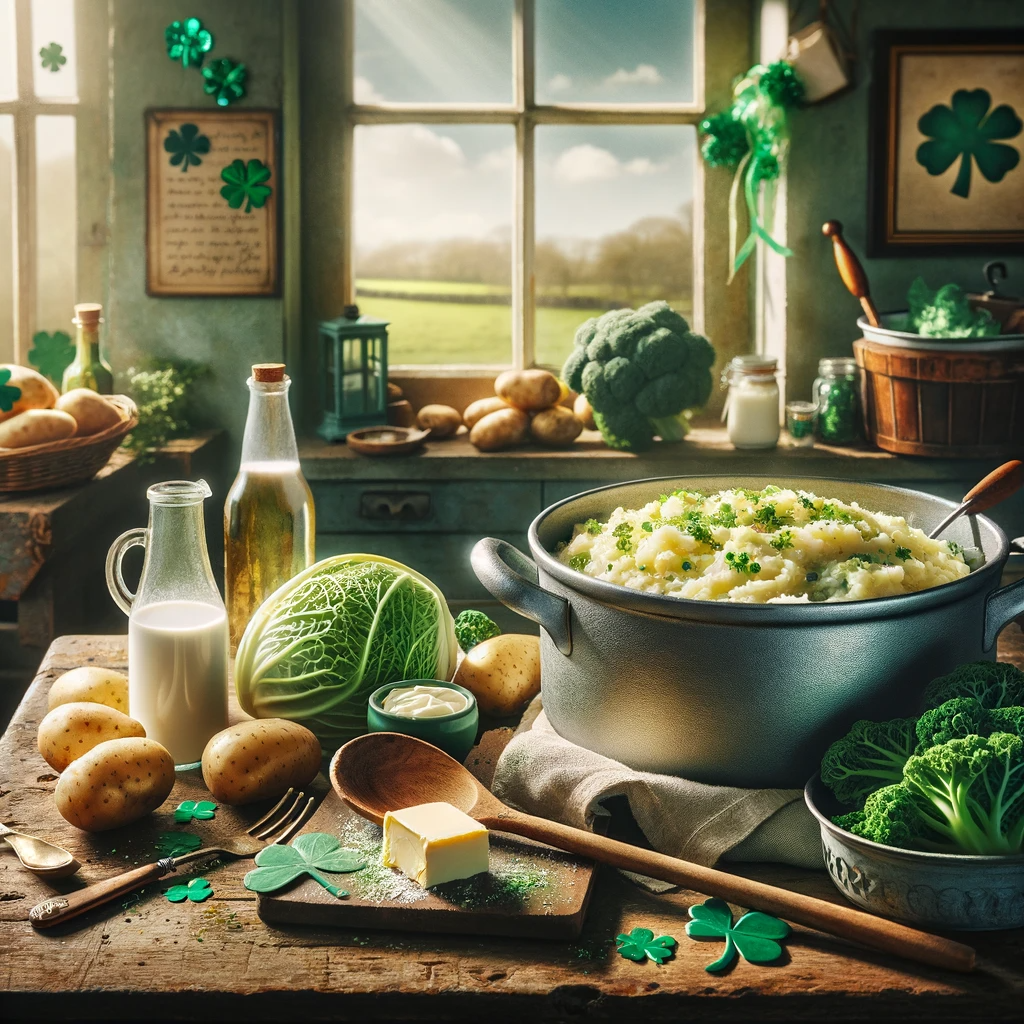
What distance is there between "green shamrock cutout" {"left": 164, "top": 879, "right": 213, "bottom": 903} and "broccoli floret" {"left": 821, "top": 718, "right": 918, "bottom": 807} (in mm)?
618

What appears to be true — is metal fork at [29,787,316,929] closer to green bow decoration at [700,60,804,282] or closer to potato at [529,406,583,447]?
potato at [529,406,583,447]

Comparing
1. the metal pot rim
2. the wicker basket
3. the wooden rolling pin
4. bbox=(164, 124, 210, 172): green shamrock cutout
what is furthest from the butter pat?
bbox=(164, 124, 210, 172): green shamrock cutout

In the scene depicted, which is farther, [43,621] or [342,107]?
[342,107]

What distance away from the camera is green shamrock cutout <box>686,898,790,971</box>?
1.13 meters

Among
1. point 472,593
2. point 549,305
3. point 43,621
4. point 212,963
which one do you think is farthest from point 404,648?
point 549,305

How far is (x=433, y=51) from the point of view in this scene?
3879 millimetres

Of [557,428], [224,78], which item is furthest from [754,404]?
[224,78]

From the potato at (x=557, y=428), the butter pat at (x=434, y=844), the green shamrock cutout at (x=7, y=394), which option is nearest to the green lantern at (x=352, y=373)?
the potato at (x=557, y=428)

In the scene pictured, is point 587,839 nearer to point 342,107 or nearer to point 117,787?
point 117,787

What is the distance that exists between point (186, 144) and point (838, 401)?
2.01 metres

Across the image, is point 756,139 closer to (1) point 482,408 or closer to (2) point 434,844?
(1) point 482,408

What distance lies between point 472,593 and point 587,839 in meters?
2.30

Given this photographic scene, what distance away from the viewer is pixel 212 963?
113cm

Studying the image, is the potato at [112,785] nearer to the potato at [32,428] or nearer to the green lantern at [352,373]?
the potato at [32,428]
